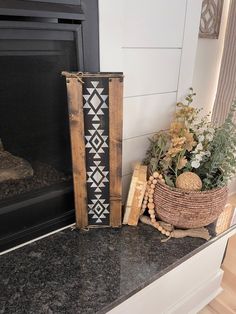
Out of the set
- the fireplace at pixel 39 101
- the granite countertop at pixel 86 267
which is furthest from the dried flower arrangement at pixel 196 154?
the fireplace at pixel 39 101

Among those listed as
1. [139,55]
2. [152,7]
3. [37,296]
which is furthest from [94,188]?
[152,7]

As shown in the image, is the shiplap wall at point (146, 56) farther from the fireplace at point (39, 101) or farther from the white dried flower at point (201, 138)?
the white dried flower at point (201, 138)

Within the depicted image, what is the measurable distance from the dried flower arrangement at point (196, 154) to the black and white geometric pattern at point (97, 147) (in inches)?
8.0

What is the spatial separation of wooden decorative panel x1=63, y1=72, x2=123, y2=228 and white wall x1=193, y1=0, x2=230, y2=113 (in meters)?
0.83

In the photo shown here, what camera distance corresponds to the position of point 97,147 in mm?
919

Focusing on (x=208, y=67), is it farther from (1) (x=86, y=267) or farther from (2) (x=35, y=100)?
(1) (x=86, y=267)

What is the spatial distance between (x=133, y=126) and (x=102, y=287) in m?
0.59

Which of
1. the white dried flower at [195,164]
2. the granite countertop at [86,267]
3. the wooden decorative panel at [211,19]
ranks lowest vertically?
the granite countertop at [86,267]

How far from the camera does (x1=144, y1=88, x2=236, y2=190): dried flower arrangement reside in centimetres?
95

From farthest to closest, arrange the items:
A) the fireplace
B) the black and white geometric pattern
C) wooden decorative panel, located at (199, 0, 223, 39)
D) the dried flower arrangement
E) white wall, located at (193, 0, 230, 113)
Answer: white wall, located at (193, 0, 230, 113), wooden decorative panel, located at (199, 0, 223, 39), the dried flower arrangement, the black and white geometric pattern, the fireplace

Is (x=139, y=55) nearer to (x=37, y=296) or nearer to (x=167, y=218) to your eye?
(x=167, y=218)

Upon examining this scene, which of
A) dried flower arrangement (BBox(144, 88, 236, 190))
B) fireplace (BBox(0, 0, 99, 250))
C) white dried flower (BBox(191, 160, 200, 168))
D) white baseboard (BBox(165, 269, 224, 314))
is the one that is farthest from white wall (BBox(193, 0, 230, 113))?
white baseboard (BBox(165, 269, 224, 314))

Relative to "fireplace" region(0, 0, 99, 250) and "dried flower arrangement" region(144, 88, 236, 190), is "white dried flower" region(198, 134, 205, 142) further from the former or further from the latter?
"fireplace" region(0, 0, 99, 250)

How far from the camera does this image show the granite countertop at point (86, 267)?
763 millimetres
